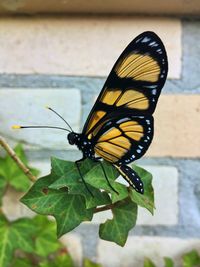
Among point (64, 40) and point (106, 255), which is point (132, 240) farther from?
point (64, 40)

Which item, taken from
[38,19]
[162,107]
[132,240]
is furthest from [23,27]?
[132,240]

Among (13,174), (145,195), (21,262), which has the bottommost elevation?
(21,262)

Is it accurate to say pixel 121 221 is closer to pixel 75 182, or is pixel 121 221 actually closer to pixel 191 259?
pixel 75 182

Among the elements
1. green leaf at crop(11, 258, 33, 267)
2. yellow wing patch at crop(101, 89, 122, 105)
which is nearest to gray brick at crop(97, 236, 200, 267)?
green leaf at crop(11, 258, 33, 267)

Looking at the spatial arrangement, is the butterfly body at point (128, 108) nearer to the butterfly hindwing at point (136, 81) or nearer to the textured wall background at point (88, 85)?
the butterfly hindwing at point (136, 81)

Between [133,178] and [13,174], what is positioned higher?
[133,178]

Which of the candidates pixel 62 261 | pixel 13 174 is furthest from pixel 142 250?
pixel 13 174
